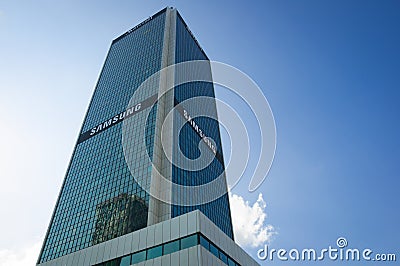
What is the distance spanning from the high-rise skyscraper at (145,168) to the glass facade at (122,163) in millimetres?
255

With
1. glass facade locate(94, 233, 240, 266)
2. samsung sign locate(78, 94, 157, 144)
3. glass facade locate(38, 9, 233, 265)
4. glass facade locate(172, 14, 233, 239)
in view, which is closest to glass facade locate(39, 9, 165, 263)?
glass facade locate(38, 9, 233, 265)

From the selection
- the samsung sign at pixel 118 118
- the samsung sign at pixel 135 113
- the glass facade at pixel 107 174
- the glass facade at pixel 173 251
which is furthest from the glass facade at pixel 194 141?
the glass facade at pixel 173 251

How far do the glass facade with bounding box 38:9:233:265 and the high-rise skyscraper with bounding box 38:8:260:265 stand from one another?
0.84ft

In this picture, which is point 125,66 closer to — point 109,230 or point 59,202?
point 59,202

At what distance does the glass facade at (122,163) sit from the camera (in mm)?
62219

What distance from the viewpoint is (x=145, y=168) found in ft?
209

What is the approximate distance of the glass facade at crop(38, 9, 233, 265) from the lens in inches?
2450

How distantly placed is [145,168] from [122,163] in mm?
9836

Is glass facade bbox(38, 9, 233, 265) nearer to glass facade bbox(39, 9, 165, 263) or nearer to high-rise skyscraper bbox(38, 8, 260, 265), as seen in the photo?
glass facade bbox(39, 9, 165, 263)

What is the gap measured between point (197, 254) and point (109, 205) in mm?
38868

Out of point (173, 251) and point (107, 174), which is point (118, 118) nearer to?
point (107, 174)

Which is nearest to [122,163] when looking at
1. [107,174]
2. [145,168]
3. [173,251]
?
[107,174]

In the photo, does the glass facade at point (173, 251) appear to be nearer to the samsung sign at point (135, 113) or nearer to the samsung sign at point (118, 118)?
the samsung sign at point (135, 113)

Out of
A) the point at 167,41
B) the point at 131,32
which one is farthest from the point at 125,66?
the point at 131,32
